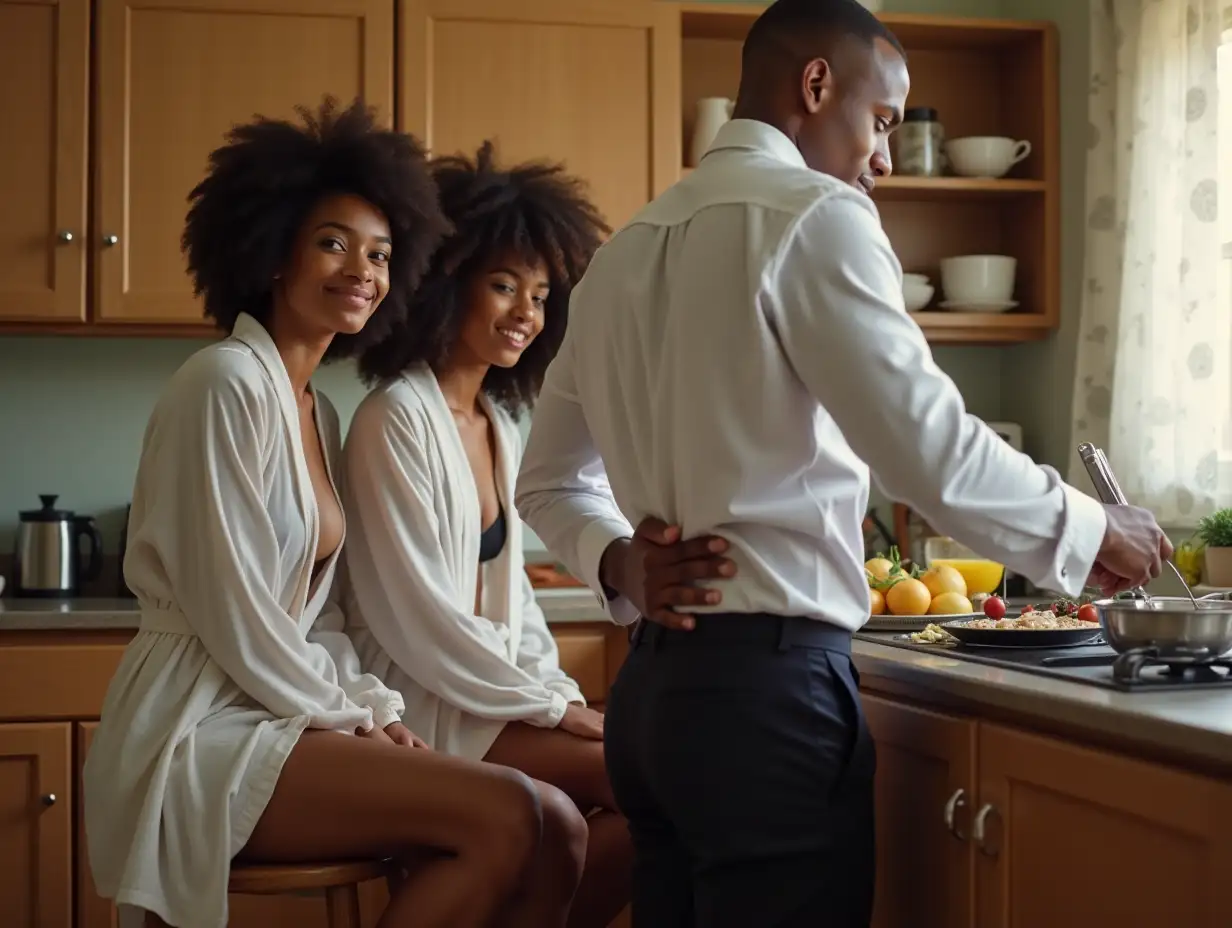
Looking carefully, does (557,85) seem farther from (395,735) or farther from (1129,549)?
(1129,549)

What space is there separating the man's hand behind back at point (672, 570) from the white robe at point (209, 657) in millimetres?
714

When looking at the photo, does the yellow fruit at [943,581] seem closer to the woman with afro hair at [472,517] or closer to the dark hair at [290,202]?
the woman with afro hair at [472,517]

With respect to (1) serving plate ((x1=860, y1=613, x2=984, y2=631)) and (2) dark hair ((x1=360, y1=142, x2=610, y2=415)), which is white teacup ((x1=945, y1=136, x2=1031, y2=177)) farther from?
(1) serving plate ((x1=860, y1=613, x2=984, y2=631))

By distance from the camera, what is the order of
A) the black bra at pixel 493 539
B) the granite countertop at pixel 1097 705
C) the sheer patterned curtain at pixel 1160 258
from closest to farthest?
the granite countertop at pixel 1097 705
the black bra at pixel 493 539
the sheer patterned curtain at pixel 1160 258

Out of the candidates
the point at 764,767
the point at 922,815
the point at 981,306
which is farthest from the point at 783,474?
the point at 981,306

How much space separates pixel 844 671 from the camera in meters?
1.40

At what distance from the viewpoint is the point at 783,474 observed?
4.45 feet

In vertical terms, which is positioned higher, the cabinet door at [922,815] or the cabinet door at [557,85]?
the cabinet door at [557,85]

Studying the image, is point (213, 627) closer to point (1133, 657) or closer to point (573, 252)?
Result: point (573, 252)

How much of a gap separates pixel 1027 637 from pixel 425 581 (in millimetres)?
881

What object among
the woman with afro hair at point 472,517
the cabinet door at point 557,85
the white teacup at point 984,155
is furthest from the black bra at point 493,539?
the white teacup at point 984,155

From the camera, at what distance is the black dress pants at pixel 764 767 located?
1.36 meters

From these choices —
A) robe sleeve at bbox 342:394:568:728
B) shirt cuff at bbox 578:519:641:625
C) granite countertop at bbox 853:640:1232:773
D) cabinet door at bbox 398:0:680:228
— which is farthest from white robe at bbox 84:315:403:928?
cabinet door at bbox 398:0:680:228

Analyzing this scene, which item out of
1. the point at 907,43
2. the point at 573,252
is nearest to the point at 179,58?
the point at 573,252
